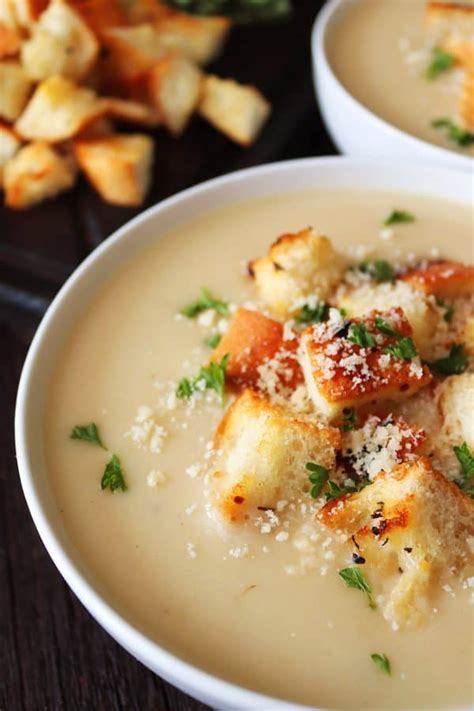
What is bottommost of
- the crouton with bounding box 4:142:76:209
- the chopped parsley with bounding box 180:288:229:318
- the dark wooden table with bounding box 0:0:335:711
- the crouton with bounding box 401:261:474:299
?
the dark wooden table with bounding box 0:0:335:711

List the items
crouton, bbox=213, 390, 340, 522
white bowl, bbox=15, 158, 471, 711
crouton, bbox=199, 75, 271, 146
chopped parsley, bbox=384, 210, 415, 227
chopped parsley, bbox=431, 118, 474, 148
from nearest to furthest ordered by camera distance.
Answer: white bowl, bbox=15, 158, 471, 711
crouton, bbox=213, 390, 340, 522
chopped parsley, bbox=384, 210, 415, 227
chopped parsley, bbox=431, 118, 474, 148
crouton, bbox=199, 75, 271, 146

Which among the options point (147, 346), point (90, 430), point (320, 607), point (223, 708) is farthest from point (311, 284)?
point (223, 708)

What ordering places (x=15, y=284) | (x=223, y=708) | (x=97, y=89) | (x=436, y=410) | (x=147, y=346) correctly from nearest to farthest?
1. (x=223, y=708)
2. (x=436, y=410)
3. (x=147, y=346)
4. (x=15, y=284)
5. (x=97, y=89)

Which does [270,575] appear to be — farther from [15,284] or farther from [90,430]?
[15,284]

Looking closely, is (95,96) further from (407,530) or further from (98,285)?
(407,530)

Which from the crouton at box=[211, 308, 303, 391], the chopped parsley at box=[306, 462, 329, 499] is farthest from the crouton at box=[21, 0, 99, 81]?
the chopped parsley at box=[306, 462, 329, 499]

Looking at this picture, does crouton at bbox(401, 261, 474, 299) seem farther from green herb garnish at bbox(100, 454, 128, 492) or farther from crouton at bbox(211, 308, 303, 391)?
green herb garnish at bbox(100, 454, 128, 492)
